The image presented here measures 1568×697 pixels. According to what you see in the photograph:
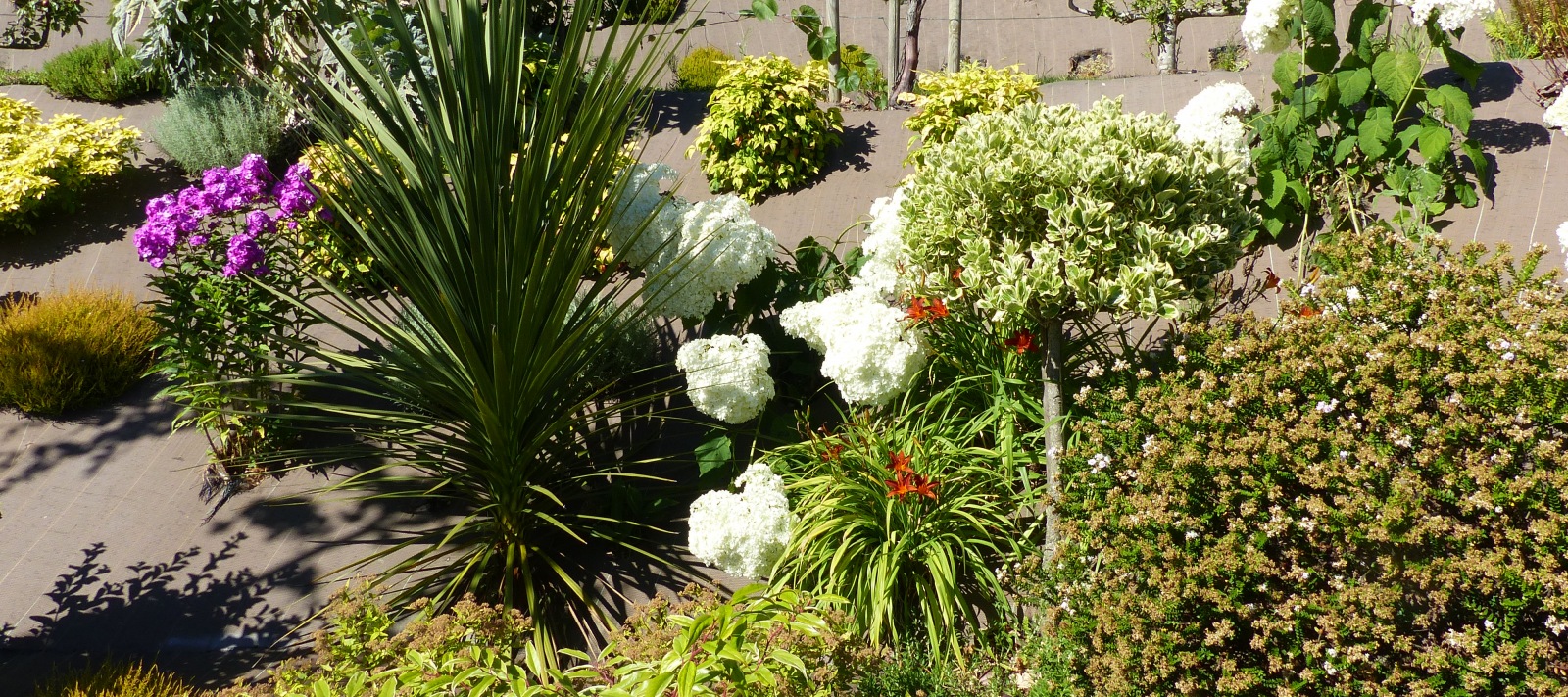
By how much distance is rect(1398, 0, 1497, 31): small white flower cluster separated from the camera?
3779 millimetres

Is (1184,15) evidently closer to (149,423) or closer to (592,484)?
(592,484)

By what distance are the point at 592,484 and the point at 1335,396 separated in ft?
8.63

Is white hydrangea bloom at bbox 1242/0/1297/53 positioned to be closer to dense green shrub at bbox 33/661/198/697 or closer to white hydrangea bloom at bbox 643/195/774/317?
white hydrangea bloom at bbox 643/195/774/317

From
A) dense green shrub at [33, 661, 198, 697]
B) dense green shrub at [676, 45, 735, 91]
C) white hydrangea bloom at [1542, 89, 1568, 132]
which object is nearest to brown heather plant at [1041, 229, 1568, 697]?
white hydrangea bloom at [1542, 89, 1568, 132]

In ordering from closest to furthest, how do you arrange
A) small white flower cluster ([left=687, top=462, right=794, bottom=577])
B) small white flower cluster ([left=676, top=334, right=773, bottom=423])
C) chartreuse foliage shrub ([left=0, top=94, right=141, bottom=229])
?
small white flower cluster ([left=687, top=462, right=794, bottom=577]) → small white flower cluster ([left=676, top=334, right=773, bottom=423]) → chartreuse foliage shrub ([left=0, top=94, right=141, bottom=229])

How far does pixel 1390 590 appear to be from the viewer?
95.4 inches

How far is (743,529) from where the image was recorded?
3477 mm

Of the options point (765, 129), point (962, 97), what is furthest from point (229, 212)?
point (962, 97)

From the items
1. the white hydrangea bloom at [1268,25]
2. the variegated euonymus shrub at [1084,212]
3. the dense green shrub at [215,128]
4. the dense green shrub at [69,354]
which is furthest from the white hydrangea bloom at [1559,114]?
the dense green shrub at [215,128]

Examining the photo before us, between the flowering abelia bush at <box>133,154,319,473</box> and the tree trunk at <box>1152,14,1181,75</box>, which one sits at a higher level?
the tree trunk at <box>1152,14,1181,75</box>

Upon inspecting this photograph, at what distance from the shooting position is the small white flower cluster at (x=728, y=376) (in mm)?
3834

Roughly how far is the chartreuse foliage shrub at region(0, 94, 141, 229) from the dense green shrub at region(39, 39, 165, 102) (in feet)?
2.87

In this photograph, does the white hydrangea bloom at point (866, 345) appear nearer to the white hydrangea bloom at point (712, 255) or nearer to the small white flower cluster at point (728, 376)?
the small white flower cluster at point (728, 376)

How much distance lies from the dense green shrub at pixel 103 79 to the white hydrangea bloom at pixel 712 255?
5.69 meters
